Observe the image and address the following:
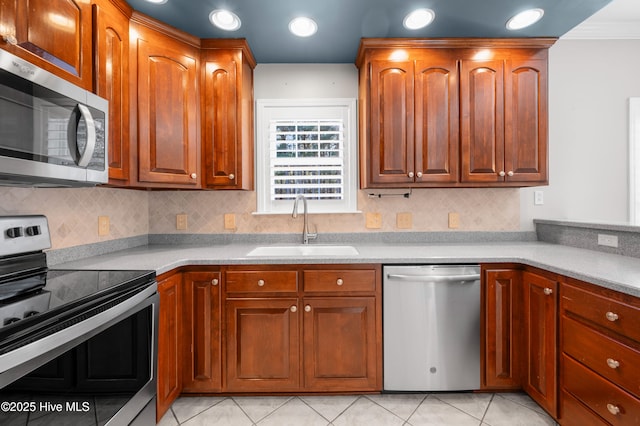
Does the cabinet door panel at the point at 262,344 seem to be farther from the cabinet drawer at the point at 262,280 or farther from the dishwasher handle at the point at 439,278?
the dishwasher handle at the point at 439,278

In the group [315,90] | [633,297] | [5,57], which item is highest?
[315,90]

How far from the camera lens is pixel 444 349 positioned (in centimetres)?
187

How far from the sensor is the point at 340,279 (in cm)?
188

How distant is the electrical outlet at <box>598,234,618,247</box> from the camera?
6.18 ft

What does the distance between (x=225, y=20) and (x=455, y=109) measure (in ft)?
5.31

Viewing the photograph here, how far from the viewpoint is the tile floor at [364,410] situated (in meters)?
1.72

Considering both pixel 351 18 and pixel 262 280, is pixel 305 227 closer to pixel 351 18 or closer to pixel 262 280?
pixel 262 280

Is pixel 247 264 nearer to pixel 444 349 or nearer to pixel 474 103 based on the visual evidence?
pixel 444 349

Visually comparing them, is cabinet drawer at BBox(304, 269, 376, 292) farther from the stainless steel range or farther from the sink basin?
the stainless steel range

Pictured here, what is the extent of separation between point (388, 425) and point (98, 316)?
4.95 ft

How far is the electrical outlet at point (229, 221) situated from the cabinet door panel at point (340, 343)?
995 mm

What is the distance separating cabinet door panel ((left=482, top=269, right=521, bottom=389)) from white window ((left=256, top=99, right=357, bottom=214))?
1129mm

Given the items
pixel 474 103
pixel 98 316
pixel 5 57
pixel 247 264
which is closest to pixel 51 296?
pixel 98 316

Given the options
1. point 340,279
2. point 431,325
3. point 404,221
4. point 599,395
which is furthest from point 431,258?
point 599,395
